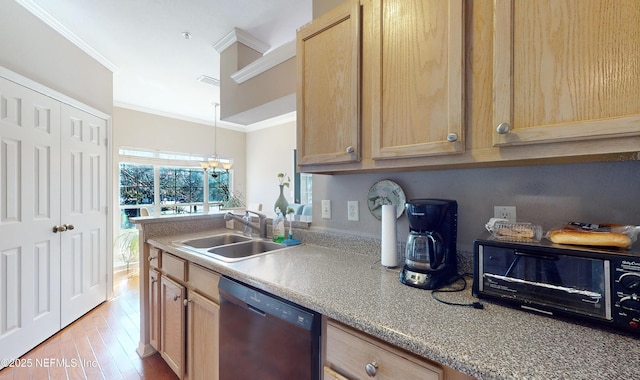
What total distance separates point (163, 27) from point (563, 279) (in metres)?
2.93

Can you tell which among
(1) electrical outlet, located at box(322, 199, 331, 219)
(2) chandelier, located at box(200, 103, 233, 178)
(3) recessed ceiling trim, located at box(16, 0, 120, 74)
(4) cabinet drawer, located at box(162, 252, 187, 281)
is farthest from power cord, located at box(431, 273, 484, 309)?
(2) chandelier, located at box(200, 103, 233, 178)

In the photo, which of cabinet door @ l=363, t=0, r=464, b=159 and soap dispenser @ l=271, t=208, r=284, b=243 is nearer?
cabinet door @ l=363, t=0, r=464, b=159

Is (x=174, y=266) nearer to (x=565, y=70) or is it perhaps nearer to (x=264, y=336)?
(x=264, y=336)


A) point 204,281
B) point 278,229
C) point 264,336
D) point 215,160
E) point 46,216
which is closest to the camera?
point 264,336

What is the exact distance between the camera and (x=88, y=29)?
232cm

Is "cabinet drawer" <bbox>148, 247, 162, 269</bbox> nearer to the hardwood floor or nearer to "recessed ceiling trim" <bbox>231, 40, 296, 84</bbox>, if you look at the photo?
the hardwood floor

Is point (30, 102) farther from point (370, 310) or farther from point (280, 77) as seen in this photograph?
point (370, 310)

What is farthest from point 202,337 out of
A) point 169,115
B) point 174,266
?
point 169,115

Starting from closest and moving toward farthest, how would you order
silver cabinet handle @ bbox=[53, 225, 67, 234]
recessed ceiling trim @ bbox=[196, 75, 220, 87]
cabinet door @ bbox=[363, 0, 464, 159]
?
cabinet door @ bbox=[363, 0, 464, 159], silver cabinet handle @ bbox=[53, 225, 67, 234], recessed ceiling trim @ bbox=[196, 75, 220, 87]

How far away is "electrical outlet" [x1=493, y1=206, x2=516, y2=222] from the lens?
42.4 inches

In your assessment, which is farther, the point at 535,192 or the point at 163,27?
the point at 163,27

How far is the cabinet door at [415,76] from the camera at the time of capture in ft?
3.04

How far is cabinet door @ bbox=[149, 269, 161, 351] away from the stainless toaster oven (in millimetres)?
1909

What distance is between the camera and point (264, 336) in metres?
1.06
